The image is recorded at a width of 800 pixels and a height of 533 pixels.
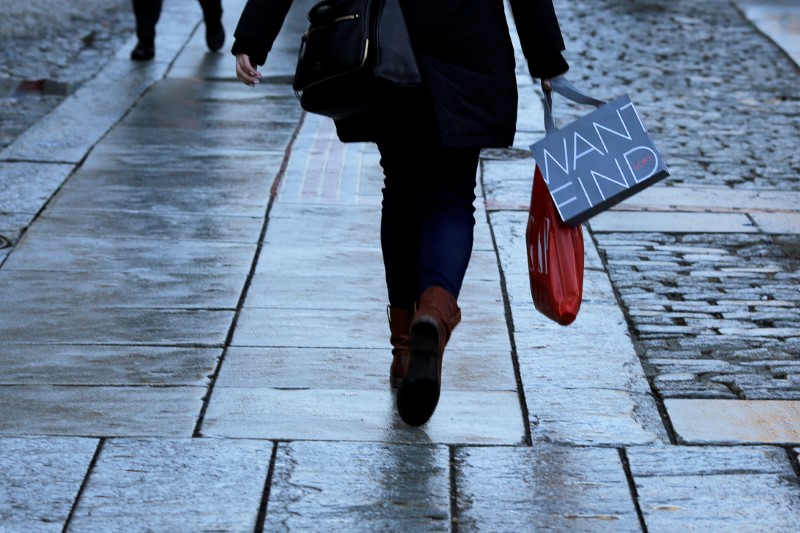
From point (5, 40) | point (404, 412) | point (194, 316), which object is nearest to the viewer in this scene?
point (404, 412)

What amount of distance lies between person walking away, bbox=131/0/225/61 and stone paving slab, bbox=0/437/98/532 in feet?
21.8

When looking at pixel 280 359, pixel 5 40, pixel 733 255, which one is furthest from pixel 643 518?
pixel 5 40

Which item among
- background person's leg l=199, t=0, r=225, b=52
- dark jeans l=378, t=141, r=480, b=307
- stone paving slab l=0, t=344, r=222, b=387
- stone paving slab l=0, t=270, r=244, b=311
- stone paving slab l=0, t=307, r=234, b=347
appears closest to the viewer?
dark jeans l=378, t=141, r=480, b=307

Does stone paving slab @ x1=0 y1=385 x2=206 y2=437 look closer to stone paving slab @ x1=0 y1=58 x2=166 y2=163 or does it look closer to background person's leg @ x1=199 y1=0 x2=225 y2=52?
stone paving slab @ x1=0 y1=58 x2=166 y2=163

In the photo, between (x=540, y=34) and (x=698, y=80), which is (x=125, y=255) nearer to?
(x=540, y=34)

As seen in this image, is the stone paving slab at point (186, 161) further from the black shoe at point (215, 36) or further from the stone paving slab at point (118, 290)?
the black shoe at point (215, 36)

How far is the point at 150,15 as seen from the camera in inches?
387

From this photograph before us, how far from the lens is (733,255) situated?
5535mm

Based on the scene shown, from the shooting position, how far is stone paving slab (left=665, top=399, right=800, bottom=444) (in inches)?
144

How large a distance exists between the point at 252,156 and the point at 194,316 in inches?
98.8

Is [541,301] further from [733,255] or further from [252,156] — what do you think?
[252,156]

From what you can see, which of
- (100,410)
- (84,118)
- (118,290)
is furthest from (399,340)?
(84,118)

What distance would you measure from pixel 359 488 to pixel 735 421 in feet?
3.89

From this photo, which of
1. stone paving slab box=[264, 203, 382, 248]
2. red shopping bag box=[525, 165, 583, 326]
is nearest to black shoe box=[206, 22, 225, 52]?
stone paving slab box=[264, 203, 382, 248]
